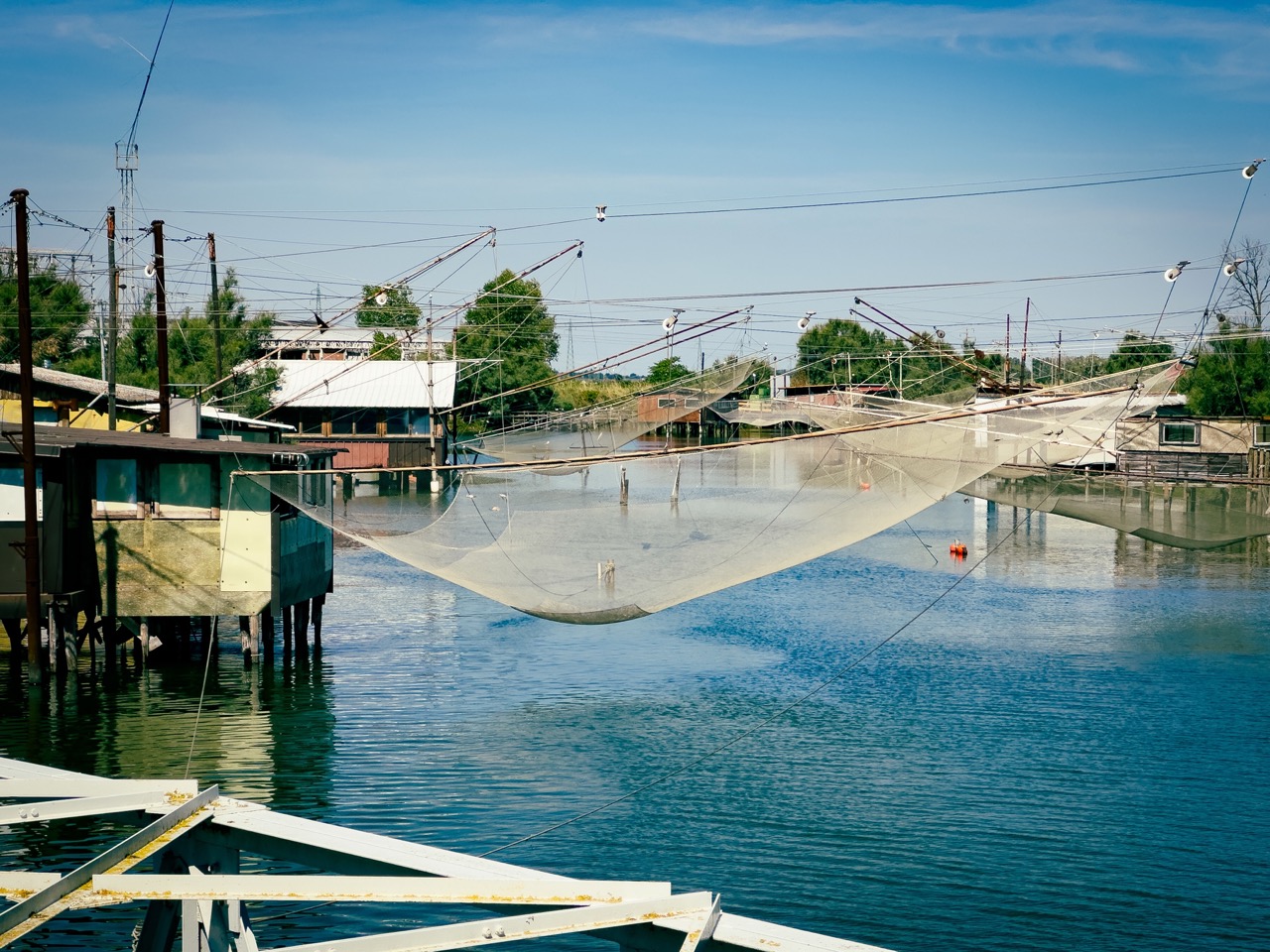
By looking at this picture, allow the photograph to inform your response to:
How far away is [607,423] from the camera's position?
117 ft

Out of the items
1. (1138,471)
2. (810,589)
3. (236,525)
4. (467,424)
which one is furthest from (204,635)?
(467,424)

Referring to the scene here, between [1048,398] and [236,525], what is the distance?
10789mm

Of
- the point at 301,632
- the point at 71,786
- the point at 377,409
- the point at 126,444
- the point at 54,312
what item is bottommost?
the point at 301,632

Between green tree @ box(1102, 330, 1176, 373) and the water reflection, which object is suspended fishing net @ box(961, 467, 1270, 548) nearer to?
the water reflection

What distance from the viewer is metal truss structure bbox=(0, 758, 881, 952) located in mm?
3918

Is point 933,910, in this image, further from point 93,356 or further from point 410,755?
point 93,356

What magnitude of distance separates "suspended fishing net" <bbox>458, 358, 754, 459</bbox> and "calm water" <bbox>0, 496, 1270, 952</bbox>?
12.0m

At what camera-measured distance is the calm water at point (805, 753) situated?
989cm

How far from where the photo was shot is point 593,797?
1218 centimetres

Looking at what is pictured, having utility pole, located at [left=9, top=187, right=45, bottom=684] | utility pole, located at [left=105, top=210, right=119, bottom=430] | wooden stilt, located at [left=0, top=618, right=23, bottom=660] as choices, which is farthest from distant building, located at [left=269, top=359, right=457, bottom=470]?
utility pole, located at [left=9, top=187, right=45, bottom=684]

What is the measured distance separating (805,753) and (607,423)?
74.1 feet

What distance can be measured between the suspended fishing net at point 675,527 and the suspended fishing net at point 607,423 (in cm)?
2051

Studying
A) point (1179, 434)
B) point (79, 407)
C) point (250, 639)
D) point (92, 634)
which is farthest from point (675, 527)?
point (1179, 434)

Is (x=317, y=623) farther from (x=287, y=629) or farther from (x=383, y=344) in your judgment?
(x=383, y=344)
